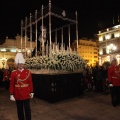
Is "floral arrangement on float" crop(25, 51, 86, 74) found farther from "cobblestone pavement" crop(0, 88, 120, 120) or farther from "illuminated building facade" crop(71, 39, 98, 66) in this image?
"illuminated building facade" crop(71, 39, 98, 66)

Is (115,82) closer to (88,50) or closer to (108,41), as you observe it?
(108,41)

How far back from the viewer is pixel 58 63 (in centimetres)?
834

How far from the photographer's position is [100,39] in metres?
52.7

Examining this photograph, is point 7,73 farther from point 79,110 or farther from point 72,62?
point 79,110

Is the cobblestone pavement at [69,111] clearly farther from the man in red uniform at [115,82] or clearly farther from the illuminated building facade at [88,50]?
the illuminated building facade at [88,50]

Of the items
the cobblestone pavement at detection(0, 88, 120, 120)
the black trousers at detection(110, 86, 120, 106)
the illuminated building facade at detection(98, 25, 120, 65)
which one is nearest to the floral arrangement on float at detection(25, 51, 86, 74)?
the cobblestone pavement at detection(0, 88, 120, 120)

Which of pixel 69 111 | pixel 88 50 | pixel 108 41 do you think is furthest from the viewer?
pixel 88 50

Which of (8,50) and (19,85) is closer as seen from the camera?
(19,85)

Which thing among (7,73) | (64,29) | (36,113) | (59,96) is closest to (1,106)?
(36,113)

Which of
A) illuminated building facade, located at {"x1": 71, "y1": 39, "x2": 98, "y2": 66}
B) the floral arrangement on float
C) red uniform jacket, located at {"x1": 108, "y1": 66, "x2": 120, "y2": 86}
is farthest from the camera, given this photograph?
illuminated building facade, located at {"x1": 71, "y1": 39, "x2": 98, "y2": 66}

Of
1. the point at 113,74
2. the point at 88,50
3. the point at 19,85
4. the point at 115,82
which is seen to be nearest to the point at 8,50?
the point at 88,50

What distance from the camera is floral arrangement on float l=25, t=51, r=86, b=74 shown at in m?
8.33

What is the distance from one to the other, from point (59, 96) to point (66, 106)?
939 mm

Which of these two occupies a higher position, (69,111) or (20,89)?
(20,89)
